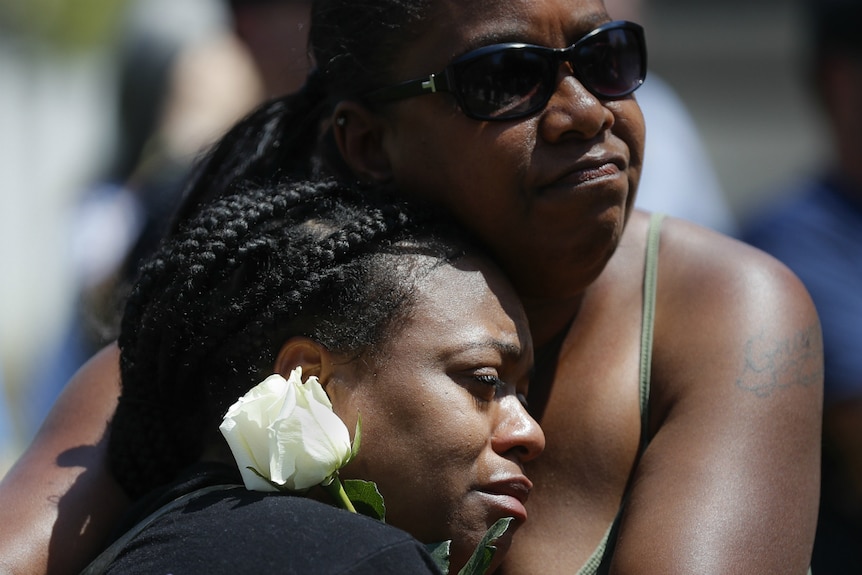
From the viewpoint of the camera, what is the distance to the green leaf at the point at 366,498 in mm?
2354

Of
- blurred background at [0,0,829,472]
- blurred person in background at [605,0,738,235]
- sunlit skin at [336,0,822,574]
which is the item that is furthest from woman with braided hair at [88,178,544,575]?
blurred person in background at [605,0,738,235]

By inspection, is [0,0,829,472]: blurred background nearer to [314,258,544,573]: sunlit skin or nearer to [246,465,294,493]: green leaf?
[314,258,544,573]: sunlit skin

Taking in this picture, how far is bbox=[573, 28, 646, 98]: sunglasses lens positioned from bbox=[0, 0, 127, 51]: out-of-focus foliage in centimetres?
418

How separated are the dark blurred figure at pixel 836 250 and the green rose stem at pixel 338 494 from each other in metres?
2.25

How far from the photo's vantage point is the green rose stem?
2.36 m

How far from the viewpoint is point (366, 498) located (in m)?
2.36

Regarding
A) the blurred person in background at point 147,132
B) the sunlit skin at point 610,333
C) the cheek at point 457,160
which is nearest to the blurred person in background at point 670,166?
the blurred person in background at point 147,132

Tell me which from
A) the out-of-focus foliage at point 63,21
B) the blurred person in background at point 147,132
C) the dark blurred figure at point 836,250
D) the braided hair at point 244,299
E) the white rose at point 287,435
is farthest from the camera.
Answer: the out-of-focus foliage at point 63,21

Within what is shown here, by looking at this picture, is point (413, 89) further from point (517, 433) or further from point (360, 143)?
point (517, 433)

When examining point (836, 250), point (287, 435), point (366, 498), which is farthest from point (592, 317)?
point (836, 250)

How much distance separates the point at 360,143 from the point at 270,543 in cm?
104

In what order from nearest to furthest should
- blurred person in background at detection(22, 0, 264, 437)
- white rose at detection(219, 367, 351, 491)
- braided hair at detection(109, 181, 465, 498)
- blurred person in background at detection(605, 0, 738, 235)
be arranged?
1. white rose at detection(219, 367, 351, 491)
2. braided hair at detection(109, 181, 465, 498)
3. blurred person in background at detection(22, 0, 264, 437)
4. blurred person in background at detection(605, 0, 738, 235)

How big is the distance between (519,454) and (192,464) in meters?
0.69

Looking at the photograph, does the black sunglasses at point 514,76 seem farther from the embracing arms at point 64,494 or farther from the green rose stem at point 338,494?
the embracing arms at point 64,494
